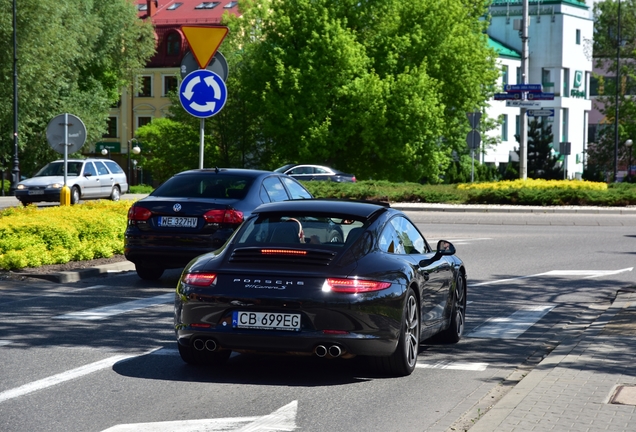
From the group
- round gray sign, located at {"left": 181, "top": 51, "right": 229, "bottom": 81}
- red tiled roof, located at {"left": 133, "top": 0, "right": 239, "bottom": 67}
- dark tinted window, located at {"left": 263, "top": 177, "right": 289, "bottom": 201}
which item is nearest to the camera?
dark tinted window, located at {"left": 263, "top": 177, "right": 289, "bottom": 201}

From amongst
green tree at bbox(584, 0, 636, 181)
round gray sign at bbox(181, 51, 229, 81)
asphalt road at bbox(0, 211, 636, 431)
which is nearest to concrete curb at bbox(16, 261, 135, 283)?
asphalt road at bbox(0, 211, 636, 431)

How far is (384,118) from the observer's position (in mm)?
54406

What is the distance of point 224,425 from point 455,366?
3003mm

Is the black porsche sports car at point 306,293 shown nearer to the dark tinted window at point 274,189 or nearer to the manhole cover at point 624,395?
the manhole cover at point 624,395

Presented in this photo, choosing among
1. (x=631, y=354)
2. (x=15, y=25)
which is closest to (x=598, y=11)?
(x=15, y=25)

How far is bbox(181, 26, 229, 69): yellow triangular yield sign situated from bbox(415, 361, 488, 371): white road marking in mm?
8232

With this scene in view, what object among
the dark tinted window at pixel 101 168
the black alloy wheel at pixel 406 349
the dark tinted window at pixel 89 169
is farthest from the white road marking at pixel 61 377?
the dark tinted window at pixel 101 168

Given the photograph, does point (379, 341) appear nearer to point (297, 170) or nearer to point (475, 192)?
point (475, 192)

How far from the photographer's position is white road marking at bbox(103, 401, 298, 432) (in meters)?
6.57

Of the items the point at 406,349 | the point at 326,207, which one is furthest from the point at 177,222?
the point at 406,349

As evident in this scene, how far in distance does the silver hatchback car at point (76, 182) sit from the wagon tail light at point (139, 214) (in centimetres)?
2598

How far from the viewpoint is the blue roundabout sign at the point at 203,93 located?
56.1 ft

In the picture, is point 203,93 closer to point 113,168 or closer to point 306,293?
point 306,293

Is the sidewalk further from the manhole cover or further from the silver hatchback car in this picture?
the silver hatchback car
